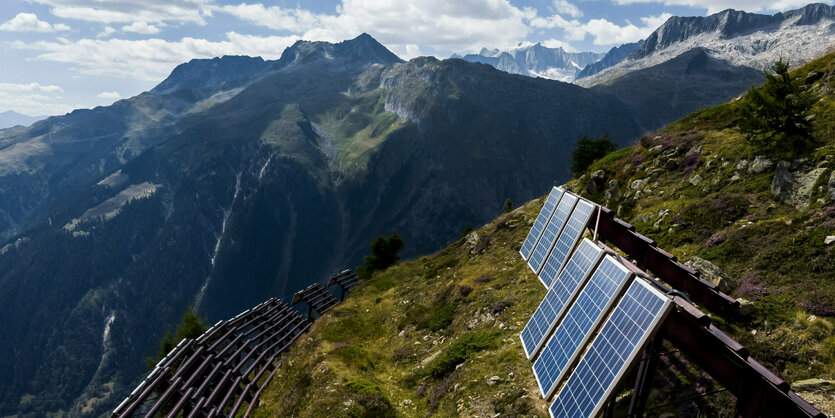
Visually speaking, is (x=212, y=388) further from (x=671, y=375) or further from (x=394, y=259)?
(x=394, y=259)

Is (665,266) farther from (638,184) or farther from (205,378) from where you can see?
(205,378)

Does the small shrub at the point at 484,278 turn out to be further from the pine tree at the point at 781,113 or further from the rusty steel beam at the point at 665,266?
the pine tree at the point at 781,113

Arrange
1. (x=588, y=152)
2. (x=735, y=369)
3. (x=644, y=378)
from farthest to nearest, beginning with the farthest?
(x=588, y=152)
(x=644, y=378)
(x=735, y=369)

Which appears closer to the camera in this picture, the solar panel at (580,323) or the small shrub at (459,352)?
the solar panel at (580,323)

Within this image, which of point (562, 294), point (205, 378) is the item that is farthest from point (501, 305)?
point (205, 378)

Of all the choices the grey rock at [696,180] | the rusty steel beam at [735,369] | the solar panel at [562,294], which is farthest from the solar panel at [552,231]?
the grey rock at [696,180]

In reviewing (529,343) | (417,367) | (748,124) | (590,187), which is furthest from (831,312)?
(590,187)

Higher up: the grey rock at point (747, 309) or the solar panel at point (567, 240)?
the solar panel at point (567, 240)
